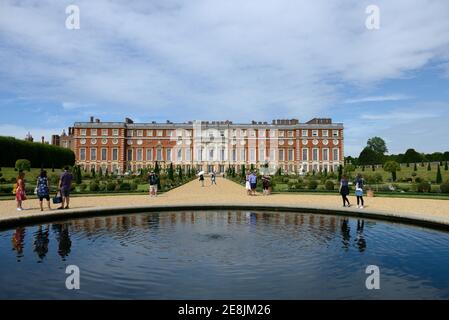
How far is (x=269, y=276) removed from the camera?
5191mm

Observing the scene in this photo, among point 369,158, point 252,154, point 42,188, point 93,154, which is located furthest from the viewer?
point 252,154

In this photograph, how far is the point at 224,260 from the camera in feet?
19.8

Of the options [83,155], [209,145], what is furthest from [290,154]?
[83,155]

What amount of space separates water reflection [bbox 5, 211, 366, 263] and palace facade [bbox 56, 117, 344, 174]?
5564 cm

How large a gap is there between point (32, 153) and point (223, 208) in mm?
40714

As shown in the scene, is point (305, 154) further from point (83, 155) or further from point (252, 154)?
point (83, 155)

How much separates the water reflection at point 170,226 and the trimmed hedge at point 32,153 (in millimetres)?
29420

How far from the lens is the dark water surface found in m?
4.68

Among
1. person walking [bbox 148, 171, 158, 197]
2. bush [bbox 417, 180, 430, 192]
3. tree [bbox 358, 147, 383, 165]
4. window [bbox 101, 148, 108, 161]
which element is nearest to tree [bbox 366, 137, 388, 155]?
tree [bbox 358, 147, 383, 165]

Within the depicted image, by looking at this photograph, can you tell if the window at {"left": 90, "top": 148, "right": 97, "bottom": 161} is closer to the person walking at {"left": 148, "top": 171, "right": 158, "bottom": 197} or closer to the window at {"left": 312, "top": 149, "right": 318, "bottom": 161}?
the window at {"left": 312, "top": 149, "right": 318, "bottom": 161}
